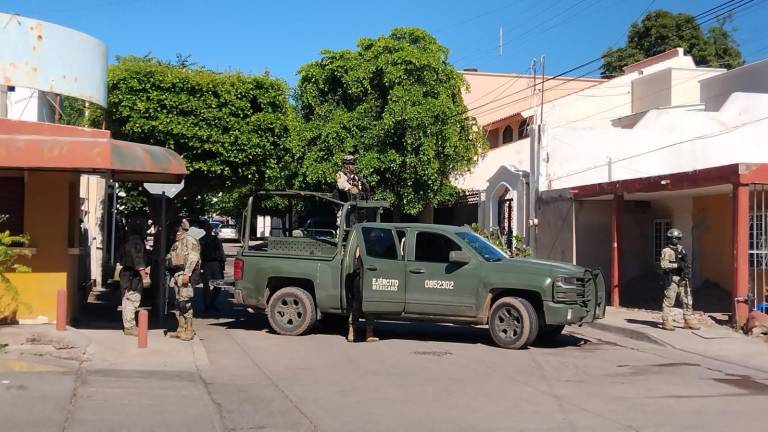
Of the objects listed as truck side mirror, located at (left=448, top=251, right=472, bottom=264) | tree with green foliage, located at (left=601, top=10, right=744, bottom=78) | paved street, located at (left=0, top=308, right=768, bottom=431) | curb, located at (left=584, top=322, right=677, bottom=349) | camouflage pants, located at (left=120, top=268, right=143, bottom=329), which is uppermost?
tree with green foliage, located at (left=601, top=10, right=744, bottom=78)

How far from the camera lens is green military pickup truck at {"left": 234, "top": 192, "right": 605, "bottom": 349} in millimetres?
11664

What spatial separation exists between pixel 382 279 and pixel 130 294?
3792mm

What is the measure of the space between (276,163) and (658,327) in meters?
7.64

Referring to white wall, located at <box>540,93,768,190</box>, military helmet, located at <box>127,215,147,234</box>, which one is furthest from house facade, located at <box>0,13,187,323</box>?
white wall, located at <box>540,93,768,190</box>

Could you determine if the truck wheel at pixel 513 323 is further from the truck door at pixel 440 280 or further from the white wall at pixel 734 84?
the white wall at pixel 734 84

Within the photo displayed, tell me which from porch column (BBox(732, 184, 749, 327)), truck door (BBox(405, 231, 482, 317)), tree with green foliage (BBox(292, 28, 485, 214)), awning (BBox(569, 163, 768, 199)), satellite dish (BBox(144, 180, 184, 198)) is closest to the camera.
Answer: truck door (BBox(405, 231, 482, 317))

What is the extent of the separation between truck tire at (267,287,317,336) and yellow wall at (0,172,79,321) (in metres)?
3.17

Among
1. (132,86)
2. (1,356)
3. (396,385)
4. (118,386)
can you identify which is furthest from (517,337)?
(132,86)

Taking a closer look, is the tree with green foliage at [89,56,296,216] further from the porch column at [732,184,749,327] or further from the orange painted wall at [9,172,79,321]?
the porch column at [732,184,749,327]

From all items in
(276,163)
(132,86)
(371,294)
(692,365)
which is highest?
(132,86)

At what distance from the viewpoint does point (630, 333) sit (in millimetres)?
13742

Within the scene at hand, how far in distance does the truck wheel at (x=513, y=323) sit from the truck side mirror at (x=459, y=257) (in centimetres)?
77

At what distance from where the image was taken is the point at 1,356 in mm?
9648

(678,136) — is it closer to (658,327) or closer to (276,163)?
(658,327)
